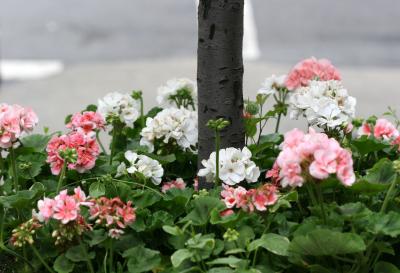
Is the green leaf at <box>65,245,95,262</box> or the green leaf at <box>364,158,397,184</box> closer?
the green leaf at <box>65,245,95,262</box>

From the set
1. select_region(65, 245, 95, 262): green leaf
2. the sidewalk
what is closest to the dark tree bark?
select_region(65, 245, 95, 262): green leaf

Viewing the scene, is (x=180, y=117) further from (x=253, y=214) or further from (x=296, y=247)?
(x=296, y=247)

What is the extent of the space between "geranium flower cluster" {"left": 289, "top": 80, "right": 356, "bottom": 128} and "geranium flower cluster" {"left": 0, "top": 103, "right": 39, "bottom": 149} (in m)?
0.67

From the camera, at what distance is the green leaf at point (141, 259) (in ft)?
6.10

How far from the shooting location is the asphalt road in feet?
27.6

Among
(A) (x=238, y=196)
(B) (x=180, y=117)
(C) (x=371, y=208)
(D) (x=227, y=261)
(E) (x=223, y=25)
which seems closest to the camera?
(D) (x=227, y=261)

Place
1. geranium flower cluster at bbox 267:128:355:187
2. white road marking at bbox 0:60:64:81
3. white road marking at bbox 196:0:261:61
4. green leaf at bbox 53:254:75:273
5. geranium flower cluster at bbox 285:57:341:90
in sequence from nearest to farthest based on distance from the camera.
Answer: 1. geranium flower cluster at bbox 267:128:355:187
2. green leaf at bbox 53:254:75:273
3. geranium flower cluster at bbox 285:57:341:90
4. white road marking at bbox 0:60:64:81
5. white road marking at bbox 196:0:261:61

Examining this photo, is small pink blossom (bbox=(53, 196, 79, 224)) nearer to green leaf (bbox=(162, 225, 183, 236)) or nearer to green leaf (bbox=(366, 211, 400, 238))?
green leaf (bbox=(162, 225, 183, 236))

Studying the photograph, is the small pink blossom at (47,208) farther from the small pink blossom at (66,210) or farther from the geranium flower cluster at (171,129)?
the geranium flower cluster at (171,129)

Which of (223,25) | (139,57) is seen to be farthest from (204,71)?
(139,57)

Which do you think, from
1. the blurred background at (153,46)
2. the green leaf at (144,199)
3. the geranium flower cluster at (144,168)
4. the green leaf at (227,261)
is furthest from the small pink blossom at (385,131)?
the blurred background at (153,46)

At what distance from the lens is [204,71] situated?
2.27 m

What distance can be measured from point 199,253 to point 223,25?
65cm

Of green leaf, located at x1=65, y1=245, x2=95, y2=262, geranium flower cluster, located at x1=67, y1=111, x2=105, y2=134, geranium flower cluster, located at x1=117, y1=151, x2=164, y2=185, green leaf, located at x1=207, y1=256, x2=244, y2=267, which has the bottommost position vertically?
green leaf, located at x1=65, y1=245, x2=95, y2=262
